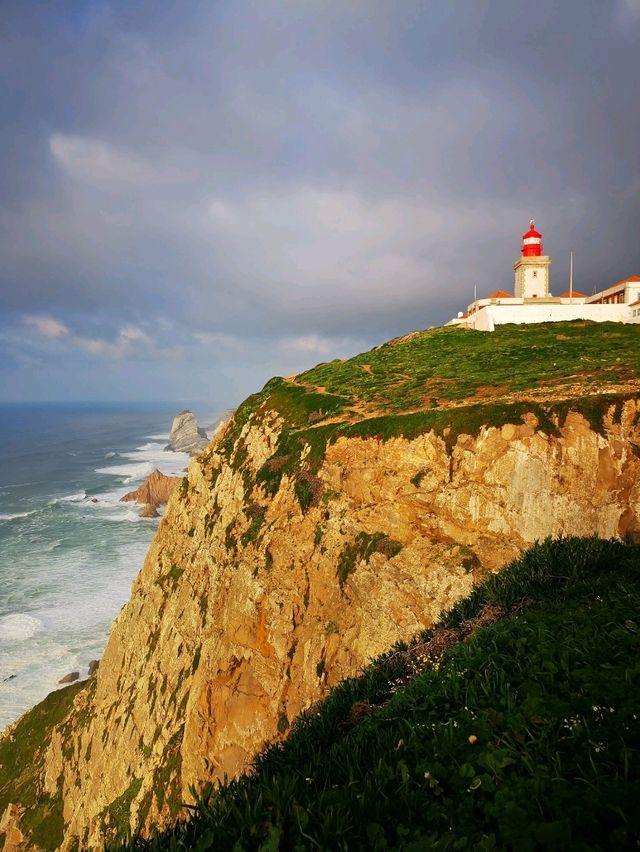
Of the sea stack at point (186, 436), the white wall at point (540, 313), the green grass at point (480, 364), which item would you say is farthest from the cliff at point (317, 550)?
the sea stack at point (186, 436)

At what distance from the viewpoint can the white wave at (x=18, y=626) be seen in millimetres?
32094

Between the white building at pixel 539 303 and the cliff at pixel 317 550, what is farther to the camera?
the white building at pixel 539 303

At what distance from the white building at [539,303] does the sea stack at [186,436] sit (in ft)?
284

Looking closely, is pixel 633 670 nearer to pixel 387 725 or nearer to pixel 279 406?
pixel 387 725

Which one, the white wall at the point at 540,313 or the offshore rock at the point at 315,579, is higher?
the white wall at the point at 540,313

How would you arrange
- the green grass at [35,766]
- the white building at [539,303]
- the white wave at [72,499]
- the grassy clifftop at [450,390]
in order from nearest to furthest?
the grassy clifftop at [450,390], the green grass at [35,766], the white building at [539,303], the white wave at [72,499]

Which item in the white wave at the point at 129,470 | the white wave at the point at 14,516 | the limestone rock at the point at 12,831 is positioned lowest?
the limestone rock at the point at 12,831

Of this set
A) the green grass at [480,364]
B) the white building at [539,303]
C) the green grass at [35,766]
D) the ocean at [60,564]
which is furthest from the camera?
the white building at [539,303]

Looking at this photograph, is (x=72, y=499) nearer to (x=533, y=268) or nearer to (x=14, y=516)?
(x=14, y=516)

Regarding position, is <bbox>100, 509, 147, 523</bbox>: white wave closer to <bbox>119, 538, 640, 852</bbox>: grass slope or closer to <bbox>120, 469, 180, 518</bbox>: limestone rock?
<bbox>120, 469, 180, 518</bbox>: limestone rock

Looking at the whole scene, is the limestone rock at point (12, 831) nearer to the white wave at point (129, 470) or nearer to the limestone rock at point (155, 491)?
the limestone rock at point (155, 491)

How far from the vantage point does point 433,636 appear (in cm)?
861

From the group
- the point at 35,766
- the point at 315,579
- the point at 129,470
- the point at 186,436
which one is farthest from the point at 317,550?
the point at 186,436

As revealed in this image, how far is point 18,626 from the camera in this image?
33.0m
